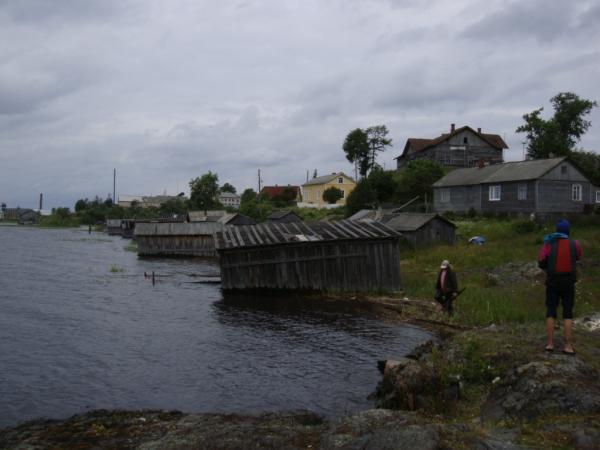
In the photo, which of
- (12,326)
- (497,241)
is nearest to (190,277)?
(12,326)

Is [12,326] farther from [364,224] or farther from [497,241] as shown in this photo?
[497,241]

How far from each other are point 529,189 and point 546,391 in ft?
125

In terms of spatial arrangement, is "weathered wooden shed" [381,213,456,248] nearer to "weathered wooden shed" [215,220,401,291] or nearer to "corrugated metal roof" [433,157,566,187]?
"corrugated metal roof" [433,157,566,187]

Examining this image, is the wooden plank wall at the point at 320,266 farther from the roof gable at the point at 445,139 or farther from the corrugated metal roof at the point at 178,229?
the roof gable at the point at 445,139

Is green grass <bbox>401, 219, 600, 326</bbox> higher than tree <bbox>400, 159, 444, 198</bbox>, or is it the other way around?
tree <bbox>400, 159, 444, 198</bbox>

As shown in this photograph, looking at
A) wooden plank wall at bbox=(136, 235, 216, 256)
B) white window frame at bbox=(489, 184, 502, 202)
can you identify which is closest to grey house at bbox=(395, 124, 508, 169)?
white window frame at bbox=(489, 184, 502, 202)

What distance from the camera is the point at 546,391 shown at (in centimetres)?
927

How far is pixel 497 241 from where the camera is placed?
3697 cm

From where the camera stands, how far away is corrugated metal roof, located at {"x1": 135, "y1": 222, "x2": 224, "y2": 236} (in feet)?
194

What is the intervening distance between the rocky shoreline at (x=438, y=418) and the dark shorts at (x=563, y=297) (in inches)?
35.2


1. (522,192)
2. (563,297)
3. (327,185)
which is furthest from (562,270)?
(327,185)

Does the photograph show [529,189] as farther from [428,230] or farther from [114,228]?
[114,228]

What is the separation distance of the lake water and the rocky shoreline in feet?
4.17

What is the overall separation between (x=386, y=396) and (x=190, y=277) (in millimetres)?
28430
